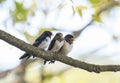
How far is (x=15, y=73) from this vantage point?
1.85 meters

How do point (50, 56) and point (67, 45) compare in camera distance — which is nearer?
point (50, 56)

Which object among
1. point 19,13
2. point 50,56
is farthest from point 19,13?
point 50,56

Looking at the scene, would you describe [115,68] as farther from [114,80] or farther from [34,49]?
[114,80]

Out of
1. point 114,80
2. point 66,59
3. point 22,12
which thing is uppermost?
point 66,59

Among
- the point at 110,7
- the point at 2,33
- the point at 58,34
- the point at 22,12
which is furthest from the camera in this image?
the point at 110,7

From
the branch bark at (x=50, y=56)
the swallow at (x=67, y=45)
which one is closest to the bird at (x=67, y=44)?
the swallow at (x=67, y=45)

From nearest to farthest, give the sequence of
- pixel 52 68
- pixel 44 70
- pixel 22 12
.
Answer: pixel 22 12, pixel 44 70, pixel 52 68

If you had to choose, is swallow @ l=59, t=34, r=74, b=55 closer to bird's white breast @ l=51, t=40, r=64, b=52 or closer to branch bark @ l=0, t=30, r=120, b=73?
bird's white breast @ l=51, t=40, r=64, b=52

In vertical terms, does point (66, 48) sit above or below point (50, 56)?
below

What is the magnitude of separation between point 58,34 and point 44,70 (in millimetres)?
579

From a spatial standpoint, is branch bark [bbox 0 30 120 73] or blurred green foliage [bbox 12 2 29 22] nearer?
branch bark [bbox 0 30 120 73]

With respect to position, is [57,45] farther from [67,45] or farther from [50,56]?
[50,56]

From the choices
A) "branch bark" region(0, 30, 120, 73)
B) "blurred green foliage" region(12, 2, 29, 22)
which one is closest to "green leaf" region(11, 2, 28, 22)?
"blurred green foliage" region(12, 2, 29, 22)

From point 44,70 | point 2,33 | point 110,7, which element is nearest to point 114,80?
point 110,7
